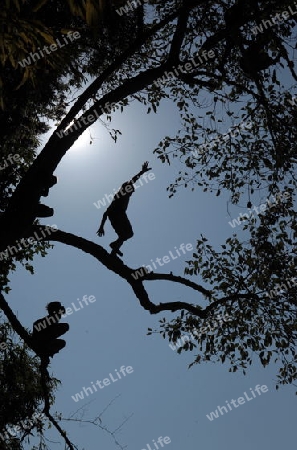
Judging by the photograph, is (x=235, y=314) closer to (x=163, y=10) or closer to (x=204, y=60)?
(x=204, y=60)

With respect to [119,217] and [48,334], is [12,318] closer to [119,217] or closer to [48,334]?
[48,334]

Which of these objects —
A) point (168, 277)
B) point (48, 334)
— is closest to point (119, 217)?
point (168, 277)

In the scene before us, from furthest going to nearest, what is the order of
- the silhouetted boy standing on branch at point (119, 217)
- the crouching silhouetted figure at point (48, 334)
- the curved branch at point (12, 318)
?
the silhouetted boy standing on branch at point (119, 217)
the crouching silhouetted figure at point (48, 334)
the curved branch at point (12, 318)

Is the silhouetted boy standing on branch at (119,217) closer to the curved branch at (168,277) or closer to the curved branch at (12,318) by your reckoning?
the curved branch at (168,277)

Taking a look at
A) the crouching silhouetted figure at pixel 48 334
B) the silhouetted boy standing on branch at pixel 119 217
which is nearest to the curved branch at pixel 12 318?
the crouching silhouetted figure at pixel 48 334

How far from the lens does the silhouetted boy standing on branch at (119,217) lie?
23.5 feet

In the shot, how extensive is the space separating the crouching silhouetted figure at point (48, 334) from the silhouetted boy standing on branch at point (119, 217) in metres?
1.66

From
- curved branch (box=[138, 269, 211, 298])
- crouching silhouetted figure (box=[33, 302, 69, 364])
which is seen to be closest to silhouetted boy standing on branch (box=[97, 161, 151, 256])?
curved branch (box=[138, 269, 211, 298])

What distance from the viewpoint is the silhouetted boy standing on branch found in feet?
23.5

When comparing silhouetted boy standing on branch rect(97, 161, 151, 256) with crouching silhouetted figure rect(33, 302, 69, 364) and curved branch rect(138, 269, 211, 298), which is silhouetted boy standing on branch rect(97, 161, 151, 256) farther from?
crouching silhouetted figure rect(33, 302, 69, 364)

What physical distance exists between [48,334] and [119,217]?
8.13 ft

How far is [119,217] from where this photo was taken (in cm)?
729

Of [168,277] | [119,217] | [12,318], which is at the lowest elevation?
[168,277]

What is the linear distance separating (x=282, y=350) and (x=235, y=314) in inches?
51.6
